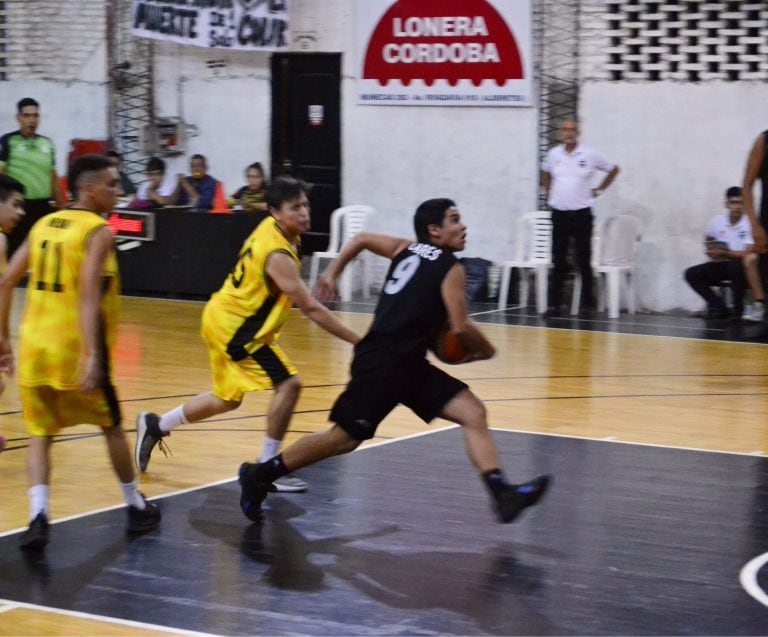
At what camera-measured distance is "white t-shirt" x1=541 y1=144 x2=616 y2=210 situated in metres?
14.0

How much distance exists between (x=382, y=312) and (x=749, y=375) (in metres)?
5.44

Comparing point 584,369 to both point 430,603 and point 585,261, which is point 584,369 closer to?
point 585,261

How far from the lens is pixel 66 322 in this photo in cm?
585

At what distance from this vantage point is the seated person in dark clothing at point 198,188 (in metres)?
15.8

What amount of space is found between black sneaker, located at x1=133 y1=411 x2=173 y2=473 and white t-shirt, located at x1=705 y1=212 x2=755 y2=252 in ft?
25.8

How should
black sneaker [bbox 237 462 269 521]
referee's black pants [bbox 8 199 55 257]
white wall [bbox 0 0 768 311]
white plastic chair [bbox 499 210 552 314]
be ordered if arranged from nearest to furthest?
1. black sneaker [bbox 237 462 269 521]
2. referee's black pants [bbox 8 199 55 257]
3. white wall [bbox 0 0 768 311]
4. white plastic chair [bbox 499 210 552 314]

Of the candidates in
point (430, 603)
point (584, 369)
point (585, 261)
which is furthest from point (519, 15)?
point (430, 603)

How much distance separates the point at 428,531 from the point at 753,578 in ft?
4.58

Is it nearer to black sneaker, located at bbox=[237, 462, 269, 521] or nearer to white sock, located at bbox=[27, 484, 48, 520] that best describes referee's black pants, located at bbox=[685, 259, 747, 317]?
black sneaker, located at bbox=[237, 462, 269, 521]

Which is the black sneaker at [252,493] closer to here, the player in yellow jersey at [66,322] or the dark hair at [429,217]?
the player in yellow jersey at [66,322]

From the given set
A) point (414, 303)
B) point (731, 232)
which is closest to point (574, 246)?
point (731, 232)

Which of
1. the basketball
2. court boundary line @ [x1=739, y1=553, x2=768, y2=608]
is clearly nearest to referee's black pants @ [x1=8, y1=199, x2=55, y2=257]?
the basketball

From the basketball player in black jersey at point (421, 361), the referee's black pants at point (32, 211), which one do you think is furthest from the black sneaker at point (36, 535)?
the referee's black pants at point (32, 211)

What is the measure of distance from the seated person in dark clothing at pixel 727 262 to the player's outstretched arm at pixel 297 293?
7692mm
